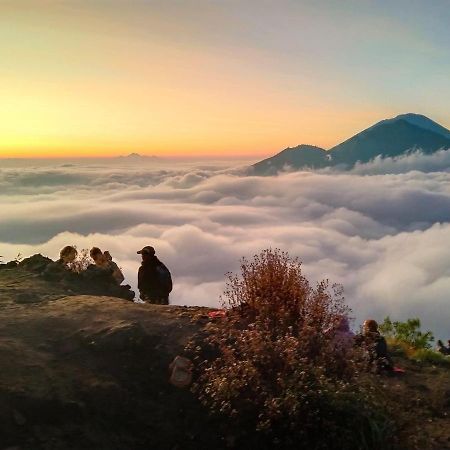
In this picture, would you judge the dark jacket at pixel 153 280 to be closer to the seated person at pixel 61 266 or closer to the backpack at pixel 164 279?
the backpack at pixel 164 279

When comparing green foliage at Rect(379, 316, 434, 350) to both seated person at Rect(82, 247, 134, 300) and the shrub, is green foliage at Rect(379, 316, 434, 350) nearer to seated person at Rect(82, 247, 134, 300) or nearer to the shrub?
the shrub

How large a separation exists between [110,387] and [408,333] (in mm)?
9601

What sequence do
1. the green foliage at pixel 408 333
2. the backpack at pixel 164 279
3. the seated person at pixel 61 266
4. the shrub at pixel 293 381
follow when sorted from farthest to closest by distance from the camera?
the green foliage at pixel 408 333 → the seated person at pixel 61 266 → the backpack at pixel 164 279 → the shrub at pixel 293 381

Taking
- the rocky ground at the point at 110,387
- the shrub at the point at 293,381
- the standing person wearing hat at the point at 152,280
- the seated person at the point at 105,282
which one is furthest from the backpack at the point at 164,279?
the shrub at the point at 293,381

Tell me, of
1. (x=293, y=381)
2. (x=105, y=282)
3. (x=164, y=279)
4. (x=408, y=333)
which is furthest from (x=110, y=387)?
(x=408, y=333)

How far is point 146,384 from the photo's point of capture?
625cm

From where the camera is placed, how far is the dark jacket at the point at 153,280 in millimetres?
11555

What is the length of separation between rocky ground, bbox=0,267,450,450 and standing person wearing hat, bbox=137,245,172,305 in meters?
2.68

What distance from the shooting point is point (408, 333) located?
43.1 feet

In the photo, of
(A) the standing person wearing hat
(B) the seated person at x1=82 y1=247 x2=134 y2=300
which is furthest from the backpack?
(B) the seated person at x1=82 y1=247 x2=134 y2=300

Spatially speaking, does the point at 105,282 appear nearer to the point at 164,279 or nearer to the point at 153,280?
the point at 153,280

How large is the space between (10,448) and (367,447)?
3610 millimetres

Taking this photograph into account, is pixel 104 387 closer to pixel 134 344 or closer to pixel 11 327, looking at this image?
pixel 134 344

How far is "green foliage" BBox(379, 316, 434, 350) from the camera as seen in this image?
12580 millimetres
